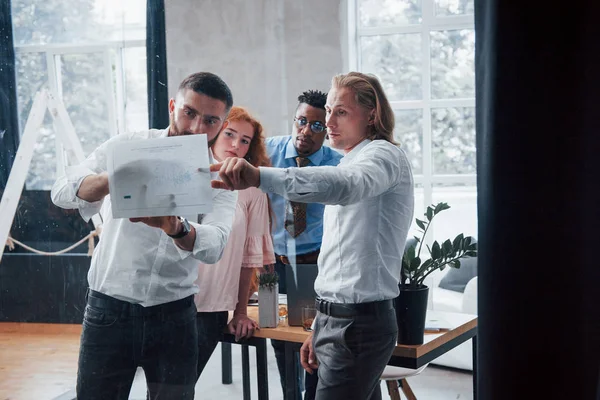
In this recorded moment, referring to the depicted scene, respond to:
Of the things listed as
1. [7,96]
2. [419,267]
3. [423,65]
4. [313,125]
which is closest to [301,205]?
[313,125]

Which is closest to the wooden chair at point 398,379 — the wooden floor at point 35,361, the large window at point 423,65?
the large window at point 423,65

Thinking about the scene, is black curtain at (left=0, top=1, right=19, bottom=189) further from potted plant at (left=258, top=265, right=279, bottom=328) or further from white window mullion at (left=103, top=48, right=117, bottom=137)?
potted plant at (left=258, top=265, right=279, bottom=328)

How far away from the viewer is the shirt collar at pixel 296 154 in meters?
1.27

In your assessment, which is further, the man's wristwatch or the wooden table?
the wooden table

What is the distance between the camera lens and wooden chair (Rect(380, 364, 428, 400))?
135 cm

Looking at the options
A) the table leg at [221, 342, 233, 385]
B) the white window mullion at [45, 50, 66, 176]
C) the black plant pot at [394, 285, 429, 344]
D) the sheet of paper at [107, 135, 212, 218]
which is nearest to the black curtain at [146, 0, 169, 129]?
the sheet of paper at [107, 135, 212, 218]

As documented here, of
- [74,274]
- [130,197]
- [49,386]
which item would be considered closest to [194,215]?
[130,197]

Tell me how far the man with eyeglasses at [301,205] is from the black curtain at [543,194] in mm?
339

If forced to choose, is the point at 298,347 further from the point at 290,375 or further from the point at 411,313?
the point at 411,313

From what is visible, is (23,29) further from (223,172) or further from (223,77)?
(223,172)

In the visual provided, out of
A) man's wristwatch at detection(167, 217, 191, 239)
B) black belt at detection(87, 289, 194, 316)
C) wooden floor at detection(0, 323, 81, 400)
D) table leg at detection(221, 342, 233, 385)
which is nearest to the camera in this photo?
man's wristwatch at detection(167, 217, 191, 239)

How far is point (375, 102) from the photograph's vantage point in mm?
1253

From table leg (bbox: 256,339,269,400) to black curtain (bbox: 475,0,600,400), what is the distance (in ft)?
1.71

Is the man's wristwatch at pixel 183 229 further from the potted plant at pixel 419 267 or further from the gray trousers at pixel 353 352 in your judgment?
the potted plant at pixel 419 267
